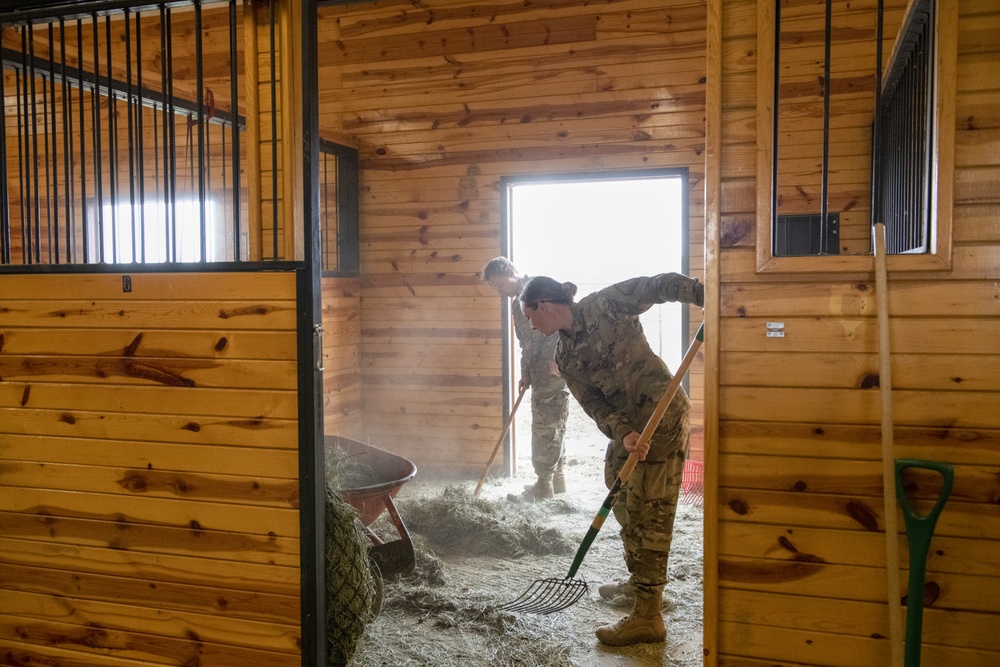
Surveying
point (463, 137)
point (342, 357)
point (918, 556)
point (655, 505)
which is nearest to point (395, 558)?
point (655, 505)

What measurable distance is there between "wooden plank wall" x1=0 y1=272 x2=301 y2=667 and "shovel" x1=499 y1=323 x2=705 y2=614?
1156 mm

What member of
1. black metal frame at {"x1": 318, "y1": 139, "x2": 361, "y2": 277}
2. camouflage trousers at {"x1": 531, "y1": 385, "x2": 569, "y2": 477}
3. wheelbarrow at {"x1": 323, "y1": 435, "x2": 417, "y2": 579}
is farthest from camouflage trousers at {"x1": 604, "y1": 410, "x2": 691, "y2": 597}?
black metal frame at {"x1": 318, "y1": 139, "x2": 361, "y2": 277}

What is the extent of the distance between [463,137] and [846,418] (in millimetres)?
3954

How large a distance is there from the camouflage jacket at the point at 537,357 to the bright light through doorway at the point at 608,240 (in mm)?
3896

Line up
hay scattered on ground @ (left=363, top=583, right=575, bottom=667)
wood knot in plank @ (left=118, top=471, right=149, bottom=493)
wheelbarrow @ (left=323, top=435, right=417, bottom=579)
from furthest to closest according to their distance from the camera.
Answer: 1. wheelbarrow @ (left=323, top=435, right=417, bottom=579)
2. hay scattered on ground @ (left=363, top=583, right=575, bottom=667)
3. wood knot in plank @ (left=118, top=471, right=149, bottom=493)

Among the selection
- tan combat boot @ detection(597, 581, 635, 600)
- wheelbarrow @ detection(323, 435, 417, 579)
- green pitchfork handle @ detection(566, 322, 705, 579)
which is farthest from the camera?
tan combat boot @ detection(597, 581, 635, 600)

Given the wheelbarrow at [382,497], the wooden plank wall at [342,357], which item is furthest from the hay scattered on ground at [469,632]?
the wooden plank wall at [342,357]

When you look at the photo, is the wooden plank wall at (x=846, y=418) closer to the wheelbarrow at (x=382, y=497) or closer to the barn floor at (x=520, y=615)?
the barn floor at (x=520, y=615)

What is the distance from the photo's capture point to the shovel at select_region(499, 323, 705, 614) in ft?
8.56

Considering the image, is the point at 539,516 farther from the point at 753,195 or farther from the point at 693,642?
the point at 753,195

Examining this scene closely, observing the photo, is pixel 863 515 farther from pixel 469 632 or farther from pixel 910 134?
pixel 469 632

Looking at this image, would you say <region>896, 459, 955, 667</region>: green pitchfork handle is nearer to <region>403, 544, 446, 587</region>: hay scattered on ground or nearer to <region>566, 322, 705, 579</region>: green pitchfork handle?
<region>566, 322, 705, 579</region>: green pitchfork handle

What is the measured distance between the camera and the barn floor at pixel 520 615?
2773 mm

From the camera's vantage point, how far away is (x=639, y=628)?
2.86 m
